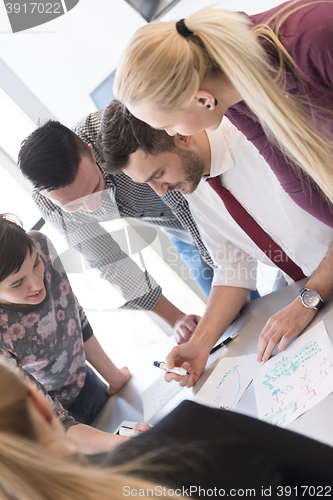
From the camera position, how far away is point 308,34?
701 millimetres

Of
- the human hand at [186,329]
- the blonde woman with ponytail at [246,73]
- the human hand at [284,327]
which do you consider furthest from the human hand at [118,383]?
the blonde woman with ponytail at [246,73]

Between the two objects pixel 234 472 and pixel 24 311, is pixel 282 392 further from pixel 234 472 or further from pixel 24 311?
pixel 24 311

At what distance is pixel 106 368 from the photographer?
58.8 inches

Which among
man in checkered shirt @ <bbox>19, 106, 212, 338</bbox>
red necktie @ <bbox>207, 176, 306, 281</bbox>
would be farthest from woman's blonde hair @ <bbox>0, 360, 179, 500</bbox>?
man in checkered shirt @ <bbox>19, 106, 212, 338</bbox>

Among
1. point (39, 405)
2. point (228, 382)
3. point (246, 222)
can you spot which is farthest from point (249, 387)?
point (39, 405)

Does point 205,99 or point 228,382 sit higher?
point 205,99

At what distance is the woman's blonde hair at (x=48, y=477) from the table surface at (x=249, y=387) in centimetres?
44

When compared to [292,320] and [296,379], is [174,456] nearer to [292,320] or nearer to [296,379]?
[296,379]

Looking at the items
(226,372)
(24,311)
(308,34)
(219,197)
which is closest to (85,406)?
(24,311)

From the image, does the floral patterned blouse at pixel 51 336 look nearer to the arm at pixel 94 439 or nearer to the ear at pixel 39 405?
the arm at pixel 94 439

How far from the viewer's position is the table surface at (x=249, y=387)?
706 millimetres

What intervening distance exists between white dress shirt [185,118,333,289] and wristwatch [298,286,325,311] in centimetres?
23

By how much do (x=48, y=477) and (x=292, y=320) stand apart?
2.44 ft

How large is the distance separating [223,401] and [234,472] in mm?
551
